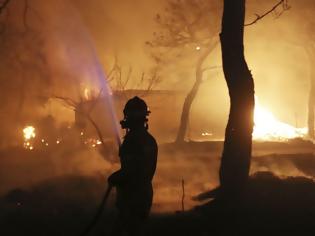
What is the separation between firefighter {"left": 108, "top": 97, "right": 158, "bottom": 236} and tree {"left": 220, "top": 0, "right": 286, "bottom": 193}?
11.8ft

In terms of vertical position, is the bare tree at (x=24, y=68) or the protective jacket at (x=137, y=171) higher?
the bare tree at (x=24, y=68)

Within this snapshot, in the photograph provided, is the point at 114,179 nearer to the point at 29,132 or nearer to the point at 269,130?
the point at 269,130

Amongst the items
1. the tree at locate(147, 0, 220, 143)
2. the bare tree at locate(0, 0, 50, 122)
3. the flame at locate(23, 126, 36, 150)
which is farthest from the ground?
the bare tree at locate(0, 0, 50, 122)

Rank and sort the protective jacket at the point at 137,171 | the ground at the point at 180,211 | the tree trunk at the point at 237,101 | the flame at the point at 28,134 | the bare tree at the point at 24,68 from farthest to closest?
the bare tree at the point at 24,68 < the flame at the point at 28,134 < the tree trunk at the point at 237,101 < the ground at the point at 180,211 < the protective jacket at the point at 137,171

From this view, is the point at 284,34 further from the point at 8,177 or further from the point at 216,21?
the point at 8,177

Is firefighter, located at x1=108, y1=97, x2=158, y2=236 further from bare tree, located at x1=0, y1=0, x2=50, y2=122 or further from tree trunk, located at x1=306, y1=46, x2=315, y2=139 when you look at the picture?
bare tree, located at x1=0, y1=0, x2=50, y2=122

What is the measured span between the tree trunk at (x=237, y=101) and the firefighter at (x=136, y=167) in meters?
3.62

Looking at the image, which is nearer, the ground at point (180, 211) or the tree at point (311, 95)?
the ground at point (180, 211)

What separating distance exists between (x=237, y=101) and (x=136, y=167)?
409 cm

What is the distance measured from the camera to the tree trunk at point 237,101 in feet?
28.9

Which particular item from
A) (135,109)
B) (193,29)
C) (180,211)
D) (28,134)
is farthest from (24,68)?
(135,109)

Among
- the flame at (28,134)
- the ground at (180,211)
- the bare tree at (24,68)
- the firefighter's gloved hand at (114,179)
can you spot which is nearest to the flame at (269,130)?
the flame at (28,134)

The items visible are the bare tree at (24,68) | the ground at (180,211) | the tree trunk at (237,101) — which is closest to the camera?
the ground at (180,211)

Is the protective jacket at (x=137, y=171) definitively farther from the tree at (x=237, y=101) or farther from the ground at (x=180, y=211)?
the tree at (x=237, y=101)
